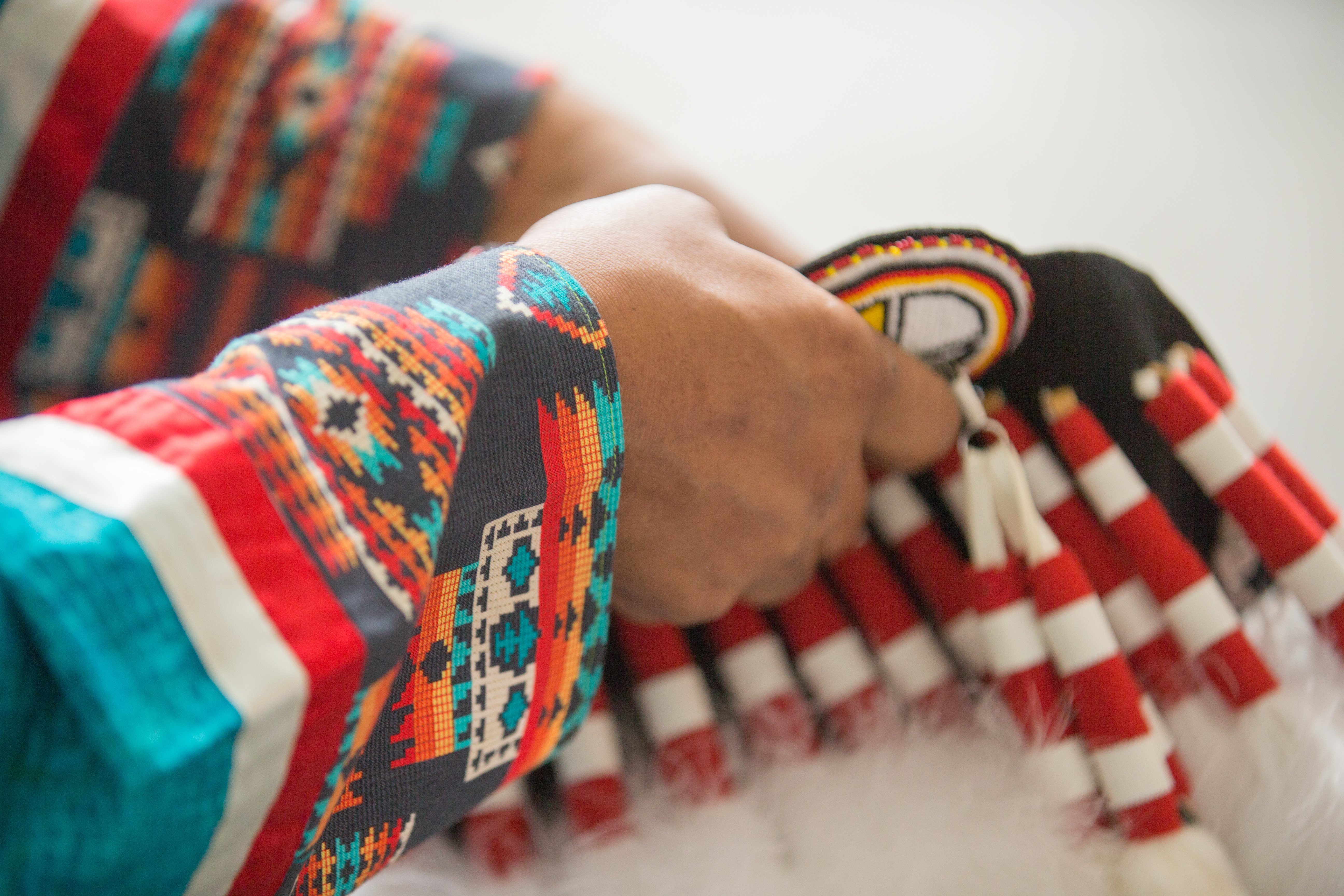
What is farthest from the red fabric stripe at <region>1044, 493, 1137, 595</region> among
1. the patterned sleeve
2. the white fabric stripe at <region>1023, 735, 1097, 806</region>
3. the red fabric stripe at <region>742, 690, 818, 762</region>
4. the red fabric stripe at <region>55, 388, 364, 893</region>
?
the red fabric stripe at <region>55, 388, 364, 893</region>

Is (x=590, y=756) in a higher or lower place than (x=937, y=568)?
lower

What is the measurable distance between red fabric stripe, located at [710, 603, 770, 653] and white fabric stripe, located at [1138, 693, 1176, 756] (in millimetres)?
234

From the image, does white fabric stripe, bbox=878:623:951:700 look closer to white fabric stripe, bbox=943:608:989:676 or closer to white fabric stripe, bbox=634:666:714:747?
white fabric stripe, bbox=943:608:989:676

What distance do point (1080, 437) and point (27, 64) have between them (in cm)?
83

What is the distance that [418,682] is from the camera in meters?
0.40

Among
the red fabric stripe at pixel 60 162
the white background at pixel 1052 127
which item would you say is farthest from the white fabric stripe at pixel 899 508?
the red fabric stripe at pixel 60 162

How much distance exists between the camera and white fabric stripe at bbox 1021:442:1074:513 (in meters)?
0.58

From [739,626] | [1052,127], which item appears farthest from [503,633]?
[1052,127]

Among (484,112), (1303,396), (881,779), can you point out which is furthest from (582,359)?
(1303,396)

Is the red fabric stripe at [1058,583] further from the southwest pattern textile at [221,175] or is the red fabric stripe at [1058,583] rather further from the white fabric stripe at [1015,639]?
the southwest pattern textile at [221,175]

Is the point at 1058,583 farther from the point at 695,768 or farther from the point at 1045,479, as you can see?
the point at 695,768

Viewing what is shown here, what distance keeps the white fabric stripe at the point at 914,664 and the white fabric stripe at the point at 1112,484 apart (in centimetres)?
14

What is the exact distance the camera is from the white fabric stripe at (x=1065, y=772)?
1.66 feet

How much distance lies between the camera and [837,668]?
586 millimetres
